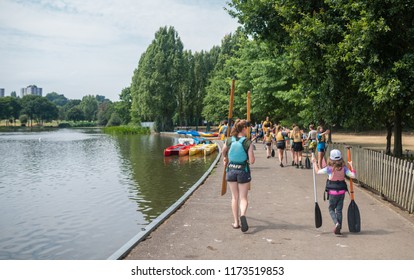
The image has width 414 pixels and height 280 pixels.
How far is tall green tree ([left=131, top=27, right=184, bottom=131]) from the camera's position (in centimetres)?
7781

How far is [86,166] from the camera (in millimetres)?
26516

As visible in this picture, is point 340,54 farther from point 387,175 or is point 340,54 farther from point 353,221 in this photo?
point 353,221

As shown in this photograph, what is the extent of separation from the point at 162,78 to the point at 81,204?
64754 millimetres

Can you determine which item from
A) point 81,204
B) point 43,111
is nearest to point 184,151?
point 81,204

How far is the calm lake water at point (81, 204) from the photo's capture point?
959cm

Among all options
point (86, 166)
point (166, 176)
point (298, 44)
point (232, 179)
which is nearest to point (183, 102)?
point (86, 166)

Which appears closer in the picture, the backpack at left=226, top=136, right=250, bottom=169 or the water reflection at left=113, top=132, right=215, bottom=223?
the backpack at left=226, top=136, right=250, bottom=169

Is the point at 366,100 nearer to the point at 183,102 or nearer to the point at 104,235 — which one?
the point at 104,235

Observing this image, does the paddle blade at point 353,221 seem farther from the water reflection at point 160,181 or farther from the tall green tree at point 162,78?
the tall green tree at point 162,78

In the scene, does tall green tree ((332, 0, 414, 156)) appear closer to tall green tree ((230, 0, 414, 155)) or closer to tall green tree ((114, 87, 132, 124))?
tall green tree ((230, 0, 414, 155))

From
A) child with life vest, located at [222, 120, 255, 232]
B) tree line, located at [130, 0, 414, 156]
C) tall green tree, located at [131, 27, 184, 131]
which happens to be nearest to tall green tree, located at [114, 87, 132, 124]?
tall green tree, located at [131, 27, 184, 131]

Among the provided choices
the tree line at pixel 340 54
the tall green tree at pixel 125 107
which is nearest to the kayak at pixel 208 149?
the tree line at pixel 340 54

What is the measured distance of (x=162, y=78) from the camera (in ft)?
255

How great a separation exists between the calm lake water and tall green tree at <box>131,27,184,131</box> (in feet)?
171
